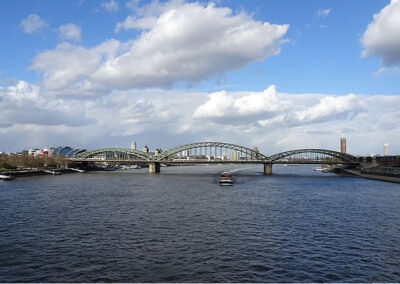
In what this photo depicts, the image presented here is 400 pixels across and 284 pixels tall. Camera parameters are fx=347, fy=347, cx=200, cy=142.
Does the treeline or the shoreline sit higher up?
the treeline

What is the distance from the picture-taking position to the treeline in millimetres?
123375

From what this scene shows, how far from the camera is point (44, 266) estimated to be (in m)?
19.7

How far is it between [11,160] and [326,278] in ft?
451

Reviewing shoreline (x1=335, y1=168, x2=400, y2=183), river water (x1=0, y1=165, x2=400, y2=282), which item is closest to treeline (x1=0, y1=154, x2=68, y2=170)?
river water (x1=0, y1=165, x2=400, y2=282)

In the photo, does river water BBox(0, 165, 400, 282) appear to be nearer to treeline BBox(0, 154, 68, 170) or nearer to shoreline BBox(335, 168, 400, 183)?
shoreline BBox(335, 168, 400, 183)

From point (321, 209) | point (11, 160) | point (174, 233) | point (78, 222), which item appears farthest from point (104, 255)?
point (11, 160)

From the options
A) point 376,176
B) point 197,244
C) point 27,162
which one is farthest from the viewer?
point 27,162

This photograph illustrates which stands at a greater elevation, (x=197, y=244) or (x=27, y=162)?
(x=27, y=162)

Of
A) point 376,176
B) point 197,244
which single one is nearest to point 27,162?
point 376,176

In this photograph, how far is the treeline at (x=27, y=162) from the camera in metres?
123

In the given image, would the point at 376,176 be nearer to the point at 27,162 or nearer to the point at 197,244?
the point at 197,244

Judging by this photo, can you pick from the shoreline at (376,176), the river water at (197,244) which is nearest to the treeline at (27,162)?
the river water at (197,244)

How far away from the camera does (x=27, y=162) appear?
136 m

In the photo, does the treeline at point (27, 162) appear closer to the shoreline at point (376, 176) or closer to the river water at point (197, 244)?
the river water at point (197, 244)
